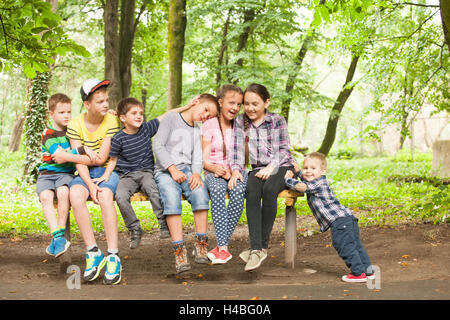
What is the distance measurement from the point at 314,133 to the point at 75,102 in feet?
69.0

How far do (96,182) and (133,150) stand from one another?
0.46m

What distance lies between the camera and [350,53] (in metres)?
9.97

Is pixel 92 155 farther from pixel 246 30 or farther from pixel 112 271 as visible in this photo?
pixel 246 30

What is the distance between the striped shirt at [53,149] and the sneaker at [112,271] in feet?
3.28

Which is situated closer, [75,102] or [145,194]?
[145,194]

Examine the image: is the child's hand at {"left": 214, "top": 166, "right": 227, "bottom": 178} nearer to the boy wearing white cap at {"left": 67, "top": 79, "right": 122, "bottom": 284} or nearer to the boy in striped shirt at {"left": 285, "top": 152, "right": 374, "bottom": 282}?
the boy in striped shirt at {"left": 285, "top": 152, "right": 374, "bottom": 282}

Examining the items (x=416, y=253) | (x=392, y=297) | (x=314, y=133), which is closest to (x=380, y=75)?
(x=416, y=253)

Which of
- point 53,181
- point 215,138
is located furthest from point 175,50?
point 53,181

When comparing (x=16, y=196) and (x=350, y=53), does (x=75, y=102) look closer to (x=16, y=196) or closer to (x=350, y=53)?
(x=16, y=196)

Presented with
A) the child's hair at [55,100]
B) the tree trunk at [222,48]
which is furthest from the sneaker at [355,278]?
the tree trunk at [222,48]

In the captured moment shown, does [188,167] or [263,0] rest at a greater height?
[263,0]

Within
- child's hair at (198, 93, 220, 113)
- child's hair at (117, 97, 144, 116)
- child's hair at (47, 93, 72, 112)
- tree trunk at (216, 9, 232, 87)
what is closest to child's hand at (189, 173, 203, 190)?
child's hair at (198, 93, 220, 113)

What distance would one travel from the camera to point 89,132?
4.57 m

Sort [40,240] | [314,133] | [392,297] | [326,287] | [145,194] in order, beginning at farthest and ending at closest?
[314,133] < [40,240] < [145,194] < [326,287] < [392,297]
